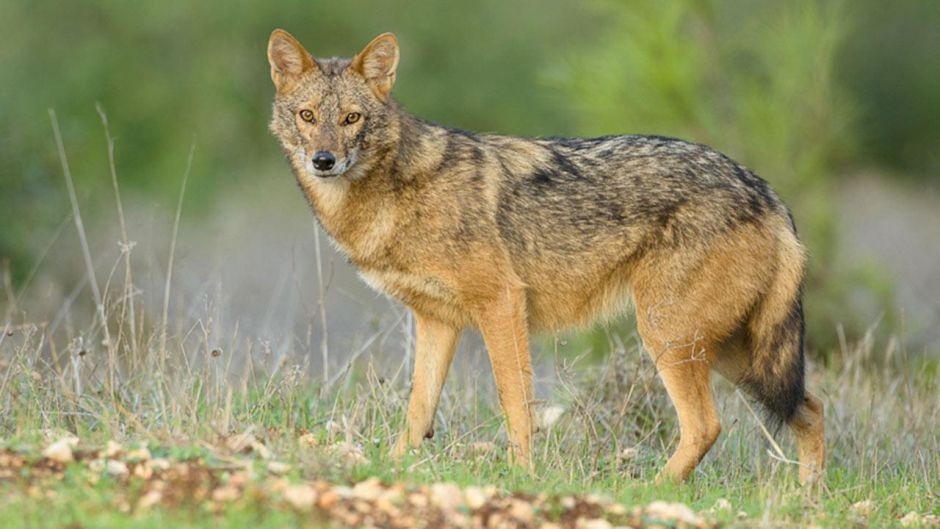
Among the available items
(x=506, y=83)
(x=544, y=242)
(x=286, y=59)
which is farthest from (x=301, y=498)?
(x=506, y=83)

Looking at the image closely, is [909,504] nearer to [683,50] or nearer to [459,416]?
[459,416]

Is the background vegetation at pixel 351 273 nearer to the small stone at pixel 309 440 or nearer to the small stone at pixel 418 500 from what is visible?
the small stone at pixel 309 440

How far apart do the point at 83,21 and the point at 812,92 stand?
1234 cm

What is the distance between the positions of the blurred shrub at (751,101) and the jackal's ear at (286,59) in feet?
14.3

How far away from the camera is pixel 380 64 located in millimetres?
6883

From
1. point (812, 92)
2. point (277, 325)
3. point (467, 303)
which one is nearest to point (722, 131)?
point (812, 92)

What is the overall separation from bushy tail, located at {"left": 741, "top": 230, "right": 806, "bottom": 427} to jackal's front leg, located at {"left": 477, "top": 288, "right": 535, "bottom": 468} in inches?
47.8

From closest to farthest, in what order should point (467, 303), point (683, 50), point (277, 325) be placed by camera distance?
point (467, 303)
point (683, 50)
point (277, 325)

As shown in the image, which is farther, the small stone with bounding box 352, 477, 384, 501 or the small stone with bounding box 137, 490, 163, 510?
the small stone with bounding box 352, 477, 384, 501

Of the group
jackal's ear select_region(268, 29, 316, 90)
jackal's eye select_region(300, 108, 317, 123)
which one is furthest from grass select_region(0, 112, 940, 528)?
jackal's ear select_region(268, 29, 316, 90)

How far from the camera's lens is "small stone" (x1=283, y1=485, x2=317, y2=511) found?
435 cm

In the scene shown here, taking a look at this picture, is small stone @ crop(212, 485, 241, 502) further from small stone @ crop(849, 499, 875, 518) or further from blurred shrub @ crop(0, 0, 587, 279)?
blurred shrub @ crop(0, 0, 587, 279)

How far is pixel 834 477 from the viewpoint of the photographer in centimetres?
684

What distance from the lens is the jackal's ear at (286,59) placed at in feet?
22.2
